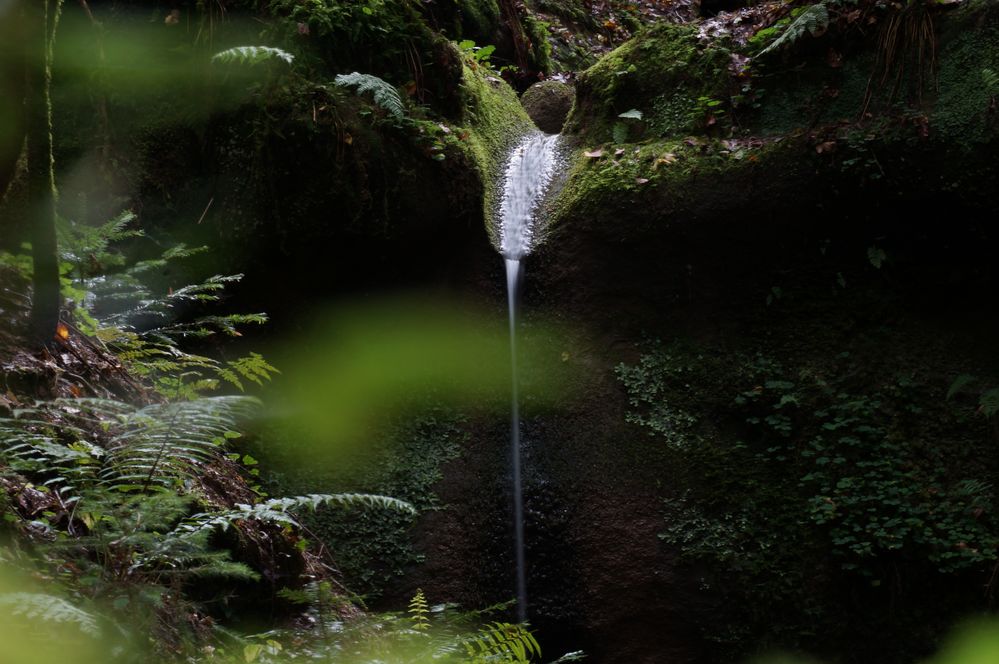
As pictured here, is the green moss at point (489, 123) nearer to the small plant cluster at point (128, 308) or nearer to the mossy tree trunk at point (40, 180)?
the small plant cluster at point (128, 308)

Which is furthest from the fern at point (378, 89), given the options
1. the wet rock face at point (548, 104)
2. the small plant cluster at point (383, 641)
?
the small plant cluster at point (383, 641)

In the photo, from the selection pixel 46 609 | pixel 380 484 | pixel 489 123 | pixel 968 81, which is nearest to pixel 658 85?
pixel 489 123

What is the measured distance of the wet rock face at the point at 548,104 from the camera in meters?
9.63

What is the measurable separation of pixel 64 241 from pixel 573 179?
14.0ft

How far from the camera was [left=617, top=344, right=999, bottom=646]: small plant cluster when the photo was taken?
16.9 feet

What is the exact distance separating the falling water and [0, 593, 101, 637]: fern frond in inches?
165

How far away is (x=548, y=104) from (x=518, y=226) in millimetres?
3274

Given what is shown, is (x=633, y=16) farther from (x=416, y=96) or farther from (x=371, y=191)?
(x=371, y=191)

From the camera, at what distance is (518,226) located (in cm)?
716

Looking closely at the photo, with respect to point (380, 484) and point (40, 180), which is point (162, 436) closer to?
point (40, 180)

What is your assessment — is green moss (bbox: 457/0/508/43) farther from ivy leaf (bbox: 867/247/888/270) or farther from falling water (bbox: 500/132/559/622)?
ivy leaf (bbox: 867/247/888/270)

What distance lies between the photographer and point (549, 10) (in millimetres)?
12320

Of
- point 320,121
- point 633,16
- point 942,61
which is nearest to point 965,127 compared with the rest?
point 942,61

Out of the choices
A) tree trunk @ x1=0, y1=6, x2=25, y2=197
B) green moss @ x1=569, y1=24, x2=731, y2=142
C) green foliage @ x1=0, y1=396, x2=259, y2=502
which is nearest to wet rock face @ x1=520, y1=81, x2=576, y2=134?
green moss @ x1=569, y1=24, x2=731, y2=142
